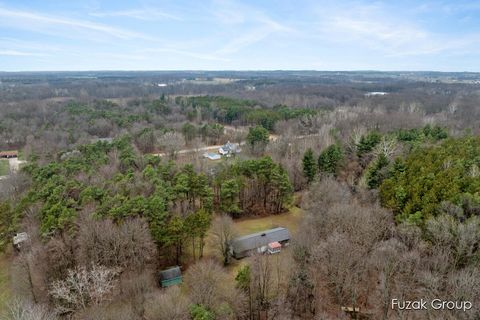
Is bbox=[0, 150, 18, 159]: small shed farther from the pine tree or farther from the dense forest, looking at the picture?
the pine tree

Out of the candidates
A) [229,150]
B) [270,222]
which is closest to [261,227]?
[270,222]

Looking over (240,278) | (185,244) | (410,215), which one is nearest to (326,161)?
(410,215)

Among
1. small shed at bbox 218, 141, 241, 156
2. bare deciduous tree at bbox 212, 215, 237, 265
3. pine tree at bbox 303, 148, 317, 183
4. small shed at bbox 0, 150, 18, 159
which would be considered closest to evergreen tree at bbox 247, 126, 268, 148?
small shed at bbox 218, 141, 241, 156

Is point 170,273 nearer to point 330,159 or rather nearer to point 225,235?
point 225,235

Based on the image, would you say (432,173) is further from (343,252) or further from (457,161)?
(343,252)

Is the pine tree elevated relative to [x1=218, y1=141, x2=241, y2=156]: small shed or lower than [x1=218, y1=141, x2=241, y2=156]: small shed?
elevated

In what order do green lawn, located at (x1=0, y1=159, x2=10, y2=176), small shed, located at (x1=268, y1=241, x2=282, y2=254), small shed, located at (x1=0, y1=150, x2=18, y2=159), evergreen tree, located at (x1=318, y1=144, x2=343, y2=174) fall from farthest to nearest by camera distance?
1. small shed, located at (x1=0, y1=150, x2=18, y2=159)
2. green lawn, located at (x1=0, y1=159, x2=10, y2=176)
3. evergreen tree, located at (x1=318, y1=144, x2=343, y2=174)
4. small shed, located at (x1=268, y1=241, x2=282, y2=254)

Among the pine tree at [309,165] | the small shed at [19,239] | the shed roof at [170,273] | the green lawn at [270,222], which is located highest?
the pine tree at [309,165]

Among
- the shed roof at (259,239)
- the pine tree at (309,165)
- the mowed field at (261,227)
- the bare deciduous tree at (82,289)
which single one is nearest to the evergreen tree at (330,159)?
the pine tree at (309,165)

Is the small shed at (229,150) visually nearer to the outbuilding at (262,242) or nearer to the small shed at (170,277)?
the outbuilding at (262,242)
